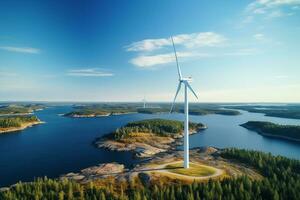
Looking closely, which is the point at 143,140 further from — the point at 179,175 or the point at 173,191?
the point at 173,191

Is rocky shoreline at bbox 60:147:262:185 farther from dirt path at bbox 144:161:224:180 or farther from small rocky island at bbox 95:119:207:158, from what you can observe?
small rocky island at bbox 95:119:207:158

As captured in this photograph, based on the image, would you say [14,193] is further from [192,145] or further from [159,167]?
[192,145]

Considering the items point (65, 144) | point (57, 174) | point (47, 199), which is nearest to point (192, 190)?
point (47, 199)

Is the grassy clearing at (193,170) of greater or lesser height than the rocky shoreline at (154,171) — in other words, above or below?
above

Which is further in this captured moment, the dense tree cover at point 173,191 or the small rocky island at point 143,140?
the small rocky island at point 143,140

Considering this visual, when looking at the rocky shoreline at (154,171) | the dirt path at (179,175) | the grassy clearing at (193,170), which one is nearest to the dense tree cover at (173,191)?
the rocky shoreline at (154,171)

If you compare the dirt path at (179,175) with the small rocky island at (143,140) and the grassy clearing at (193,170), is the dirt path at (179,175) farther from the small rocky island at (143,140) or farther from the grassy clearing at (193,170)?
the small rocky island at (143,140)

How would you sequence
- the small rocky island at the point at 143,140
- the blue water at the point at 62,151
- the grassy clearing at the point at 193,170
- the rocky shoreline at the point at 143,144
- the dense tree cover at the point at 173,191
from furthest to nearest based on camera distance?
1. the small rocky island at the point at 143,140
2. the rocky shoreline at the point at 143,144
3. the blue water at the point at 62,151
4. the grassy clearing at the point at 193,170
5. the dense tree cover at the point at 173,191

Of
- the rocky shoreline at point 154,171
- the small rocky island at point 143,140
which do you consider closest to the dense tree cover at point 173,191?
the rocky shoreline at point 154,171

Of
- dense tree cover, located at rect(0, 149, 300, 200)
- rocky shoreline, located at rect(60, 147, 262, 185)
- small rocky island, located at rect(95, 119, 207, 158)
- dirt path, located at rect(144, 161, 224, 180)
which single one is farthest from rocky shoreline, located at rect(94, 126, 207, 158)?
dense tree cover, located at rect(0, 149, 300, 200)

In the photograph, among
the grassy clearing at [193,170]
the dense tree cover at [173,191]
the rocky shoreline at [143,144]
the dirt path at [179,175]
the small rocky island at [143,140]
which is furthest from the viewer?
the small rocky island at [143,140]
